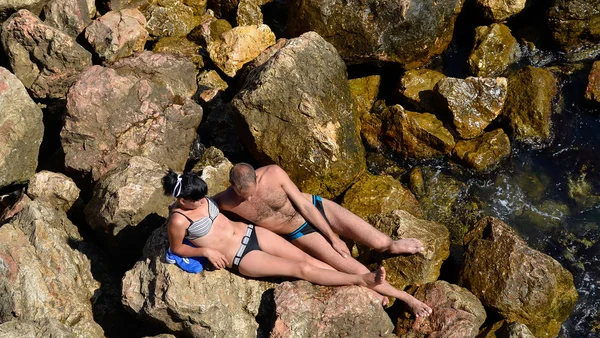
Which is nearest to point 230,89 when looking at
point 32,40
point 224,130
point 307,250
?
point 224,130

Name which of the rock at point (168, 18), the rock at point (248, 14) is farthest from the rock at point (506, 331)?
the rock at point (168, 18)

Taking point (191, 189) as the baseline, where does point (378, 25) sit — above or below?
above

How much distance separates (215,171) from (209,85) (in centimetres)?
318

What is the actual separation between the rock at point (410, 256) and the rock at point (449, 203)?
1.26 m

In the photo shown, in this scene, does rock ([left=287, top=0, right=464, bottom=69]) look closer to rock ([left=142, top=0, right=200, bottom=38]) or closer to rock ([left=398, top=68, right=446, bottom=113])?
rock ([left=398, top=68, right=446, bottom=113])

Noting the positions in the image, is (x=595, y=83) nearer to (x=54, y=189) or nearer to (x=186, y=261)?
(x=186, y=261)

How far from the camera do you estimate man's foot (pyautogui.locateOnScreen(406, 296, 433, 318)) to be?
7.34 metres

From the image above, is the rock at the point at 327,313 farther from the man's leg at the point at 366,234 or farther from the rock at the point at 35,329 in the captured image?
the rock at the point at 35,329

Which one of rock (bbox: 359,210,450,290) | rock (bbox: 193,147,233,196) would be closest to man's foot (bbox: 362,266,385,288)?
rock (bbox: 359,210,450,290)

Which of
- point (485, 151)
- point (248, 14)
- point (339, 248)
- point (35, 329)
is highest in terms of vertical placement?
point (248, 14)

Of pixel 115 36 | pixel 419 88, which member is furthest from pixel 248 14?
pixel 419 88

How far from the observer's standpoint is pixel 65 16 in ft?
37.4

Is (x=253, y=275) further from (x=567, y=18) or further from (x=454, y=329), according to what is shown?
(x=567, y=18)

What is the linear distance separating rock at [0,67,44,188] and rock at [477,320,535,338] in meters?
7.16
